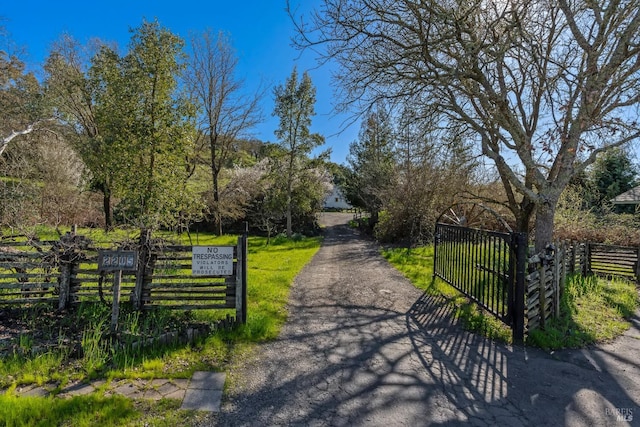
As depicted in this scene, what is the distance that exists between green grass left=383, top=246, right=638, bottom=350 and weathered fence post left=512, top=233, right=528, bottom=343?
0.18 metres

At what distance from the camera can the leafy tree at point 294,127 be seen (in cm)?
2017

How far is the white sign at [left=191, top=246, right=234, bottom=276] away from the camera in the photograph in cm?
443

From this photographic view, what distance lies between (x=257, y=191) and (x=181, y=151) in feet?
41.1

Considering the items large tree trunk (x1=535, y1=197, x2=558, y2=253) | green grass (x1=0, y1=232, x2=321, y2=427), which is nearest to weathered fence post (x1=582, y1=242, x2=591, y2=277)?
large tree trunk (x1=535, y1=197, x2=558, y2=253)

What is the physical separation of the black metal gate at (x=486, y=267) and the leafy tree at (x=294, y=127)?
14029 mm

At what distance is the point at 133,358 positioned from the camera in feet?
11.5

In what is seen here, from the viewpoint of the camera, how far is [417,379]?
3.39 metres

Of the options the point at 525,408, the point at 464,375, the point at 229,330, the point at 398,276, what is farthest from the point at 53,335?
the point at 398,276

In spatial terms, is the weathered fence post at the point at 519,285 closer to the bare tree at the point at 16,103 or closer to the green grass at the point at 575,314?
the green grass at the point at 575,314

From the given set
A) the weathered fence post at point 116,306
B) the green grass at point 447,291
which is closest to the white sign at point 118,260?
the weathered fence post at point 116,306

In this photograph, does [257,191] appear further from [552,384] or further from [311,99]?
[552,384]

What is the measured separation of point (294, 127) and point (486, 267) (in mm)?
16727

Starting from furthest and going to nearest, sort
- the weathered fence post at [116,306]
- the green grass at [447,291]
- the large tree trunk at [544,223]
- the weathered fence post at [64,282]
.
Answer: the large tree trunk at [544,223] → the green grass at [447,291] → the weathered fence post at [64,282] → the weathered fence post at [116,306]

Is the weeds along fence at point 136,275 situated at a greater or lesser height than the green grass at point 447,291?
greater
